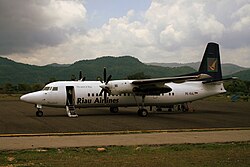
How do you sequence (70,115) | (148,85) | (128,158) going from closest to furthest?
(128,158) < (70,115) < (148,85)

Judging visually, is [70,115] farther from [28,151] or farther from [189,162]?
[189,162]

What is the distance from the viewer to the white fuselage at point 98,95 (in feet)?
88.0

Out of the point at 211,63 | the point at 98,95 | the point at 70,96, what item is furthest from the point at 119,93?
the point at 211,63

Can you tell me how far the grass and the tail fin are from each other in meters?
22.1

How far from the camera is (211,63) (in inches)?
1324

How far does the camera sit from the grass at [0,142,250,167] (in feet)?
29.0

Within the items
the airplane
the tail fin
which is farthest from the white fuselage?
the tail fin

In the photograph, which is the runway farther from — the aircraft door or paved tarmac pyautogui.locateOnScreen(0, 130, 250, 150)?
paved tarmac pyautogui.locateOnScreen(0, 130, 250, 150)

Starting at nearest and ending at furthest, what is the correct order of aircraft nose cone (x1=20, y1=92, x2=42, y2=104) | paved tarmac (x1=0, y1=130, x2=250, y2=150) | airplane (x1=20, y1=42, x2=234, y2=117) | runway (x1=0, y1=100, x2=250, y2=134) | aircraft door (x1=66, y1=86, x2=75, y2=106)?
paved tarmac (x1=0, y1=130, x2=250, y2=150), runway (x1=0, y1=100, x2=250, y2=134), aircraft nose cone (x1=20, y1=92, x2=42, y2=104), airplane (x1=20, y1=42, x2=234, y2=117), aircraft door (x1=66, y1=86, x2=75, y2=106)

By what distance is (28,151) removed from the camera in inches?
410

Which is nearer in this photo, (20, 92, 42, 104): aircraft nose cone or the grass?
the grass

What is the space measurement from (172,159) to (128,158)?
116 cm

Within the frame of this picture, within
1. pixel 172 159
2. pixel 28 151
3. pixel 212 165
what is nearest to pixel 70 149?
pixel 28 151

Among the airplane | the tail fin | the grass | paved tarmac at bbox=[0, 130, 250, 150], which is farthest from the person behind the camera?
the tail fin
